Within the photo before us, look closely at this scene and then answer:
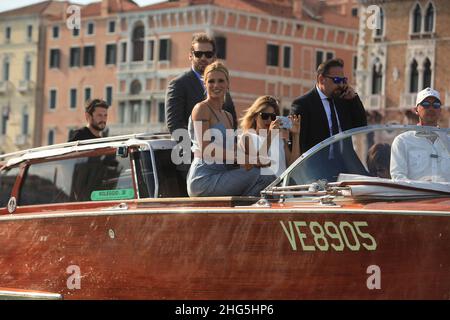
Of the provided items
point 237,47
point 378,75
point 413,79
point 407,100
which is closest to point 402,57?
point 413,79

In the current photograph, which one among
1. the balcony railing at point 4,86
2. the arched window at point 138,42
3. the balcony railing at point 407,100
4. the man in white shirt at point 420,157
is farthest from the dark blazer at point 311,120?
the balcony railing at point 4,86

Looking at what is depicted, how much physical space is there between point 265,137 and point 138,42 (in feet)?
197

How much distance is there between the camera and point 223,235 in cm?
775

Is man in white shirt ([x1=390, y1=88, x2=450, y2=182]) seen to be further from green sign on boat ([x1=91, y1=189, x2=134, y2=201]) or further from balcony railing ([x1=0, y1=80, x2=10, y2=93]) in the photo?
balcony railing ([x1=0, y1=80, x2=10, y2=93])

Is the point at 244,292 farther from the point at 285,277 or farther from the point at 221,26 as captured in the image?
the point at 221,26

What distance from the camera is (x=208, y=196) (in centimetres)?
825

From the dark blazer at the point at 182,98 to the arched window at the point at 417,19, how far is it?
46.1m

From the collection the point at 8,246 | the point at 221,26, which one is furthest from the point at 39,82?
the point at 8,246

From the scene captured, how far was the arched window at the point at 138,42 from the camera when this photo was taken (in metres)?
67.4

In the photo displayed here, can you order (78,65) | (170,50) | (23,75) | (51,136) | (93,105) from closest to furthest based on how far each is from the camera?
(93,105), (170,50), (78,65), (51,136), (23,75)

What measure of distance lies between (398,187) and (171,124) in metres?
Result: 2.24

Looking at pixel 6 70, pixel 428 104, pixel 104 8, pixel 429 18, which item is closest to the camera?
pixel 428 104

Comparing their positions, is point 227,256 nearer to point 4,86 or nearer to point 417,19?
point 417,19

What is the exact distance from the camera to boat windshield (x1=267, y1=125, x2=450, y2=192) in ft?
25.0
